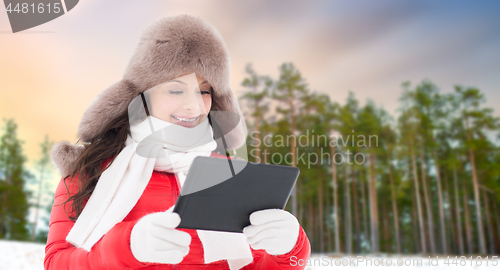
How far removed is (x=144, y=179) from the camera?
1.28 meters

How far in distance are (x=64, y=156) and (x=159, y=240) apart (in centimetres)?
74

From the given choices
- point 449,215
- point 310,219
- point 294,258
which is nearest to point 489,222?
point 449,215

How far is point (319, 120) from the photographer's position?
41.4 ft

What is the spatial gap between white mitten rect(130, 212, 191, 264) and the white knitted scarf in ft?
1.08

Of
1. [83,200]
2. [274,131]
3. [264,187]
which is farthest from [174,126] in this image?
[274,131]

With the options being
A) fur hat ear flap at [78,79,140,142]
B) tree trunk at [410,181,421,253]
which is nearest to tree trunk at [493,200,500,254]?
tree trunk at [410,181,421,253]

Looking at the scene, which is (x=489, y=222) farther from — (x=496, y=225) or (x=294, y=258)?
(x=294, y=258)

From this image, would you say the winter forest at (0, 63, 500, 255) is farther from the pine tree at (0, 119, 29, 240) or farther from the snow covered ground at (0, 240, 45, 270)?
the snow covered ground at (0, 240, 45, 270)

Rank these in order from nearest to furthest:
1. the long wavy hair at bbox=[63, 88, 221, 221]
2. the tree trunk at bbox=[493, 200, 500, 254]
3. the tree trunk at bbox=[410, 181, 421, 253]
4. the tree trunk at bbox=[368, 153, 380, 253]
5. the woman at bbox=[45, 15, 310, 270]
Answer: the woman at bbox=[45, 15, 310, 270] < the long wavy hair at bbox=[63, 88, 221, 221] < the tree trunk at bbox=[368, 153, 380, 253] < the tree trunk at bbox=[493, 200, 500, 254] < the tree trunk at bbox=[410, 181, 421, 253]

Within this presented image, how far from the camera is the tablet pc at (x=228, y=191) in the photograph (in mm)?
843

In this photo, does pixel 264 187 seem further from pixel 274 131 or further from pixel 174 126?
pixel 274 131

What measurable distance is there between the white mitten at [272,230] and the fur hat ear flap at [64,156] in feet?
2.68

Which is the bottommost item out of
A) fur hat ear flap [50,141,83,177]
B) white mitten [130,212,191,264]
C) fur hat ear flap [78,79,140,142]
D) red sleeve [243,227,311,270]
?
red sleeve [243,227,311,270]

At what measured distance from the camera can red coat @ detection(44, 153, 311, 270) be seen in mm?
904
